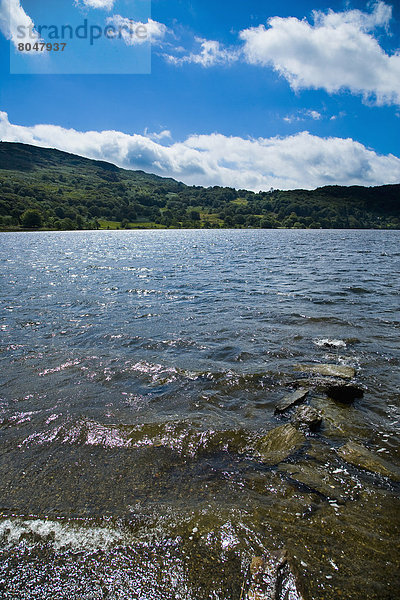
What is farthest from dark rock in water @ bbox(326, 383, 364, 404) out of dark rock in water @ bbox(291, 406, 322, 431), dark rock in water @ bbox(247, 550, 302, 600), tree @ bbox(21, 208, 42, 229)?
tree @ bbox(21, 208, 42, 229)

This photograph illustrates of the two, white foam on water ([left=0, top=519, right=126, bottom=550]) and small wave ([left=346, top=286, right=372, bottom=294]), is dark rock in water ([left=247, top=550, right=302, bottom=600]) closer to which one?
white foam on water ([left=0, top=519, right=126, bottom=550])

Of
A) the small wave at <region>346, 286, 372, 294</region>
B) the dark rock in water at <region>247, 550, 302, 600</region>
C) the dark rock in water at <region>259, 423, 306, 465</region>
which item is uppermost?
the small wave at <region>346, 286, 372, 294</region>

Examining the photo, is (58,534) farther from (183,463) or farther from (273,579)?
(273,579)

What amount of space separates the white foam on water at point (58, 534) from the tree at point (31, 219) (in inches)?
8286

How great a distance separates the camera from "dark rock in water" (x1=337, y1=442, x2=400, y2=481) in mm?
5977

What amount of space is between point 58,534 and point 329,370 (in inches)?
343

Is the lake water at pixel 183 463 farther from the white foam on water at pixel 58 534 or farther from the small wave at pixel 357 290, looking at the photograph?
the small wave at pixel 357 290

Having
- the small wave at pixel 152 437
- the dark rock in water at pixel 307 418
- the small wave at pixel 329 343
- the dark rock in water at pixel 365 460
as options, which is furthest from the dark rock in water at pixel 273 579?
the small wave at pixel 329 343

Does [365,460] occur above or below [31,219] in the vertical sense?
below

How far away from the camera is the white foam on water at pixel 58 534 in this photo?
4426 millimetres

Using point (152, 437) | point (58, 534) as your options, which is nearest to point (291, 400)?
point (152, 437)

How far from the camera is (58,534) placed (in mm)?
4609

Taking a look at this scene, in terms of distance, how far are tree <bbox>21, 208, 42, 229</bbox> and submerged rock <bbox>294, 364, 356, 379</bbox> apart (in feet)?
684

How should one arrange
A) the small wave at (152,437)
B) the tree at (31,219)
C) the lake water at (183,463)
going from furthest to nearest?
the tree at (31,219), the small wave at (152,437), the lake water at (183,463)
